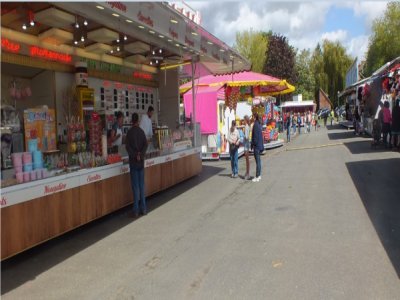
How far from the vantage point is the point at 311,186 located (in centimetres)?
990

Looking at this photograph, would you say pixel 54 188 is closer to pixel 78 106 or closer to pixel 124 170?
pixel 124 170

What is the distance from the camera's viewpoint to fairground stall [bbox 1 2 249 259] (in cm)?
567

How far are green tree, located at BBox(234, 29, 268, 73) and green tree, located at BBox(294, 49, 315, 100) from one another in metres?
12.1

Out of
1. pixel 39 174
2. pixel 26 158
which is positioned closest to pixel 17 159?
pixel 26 158

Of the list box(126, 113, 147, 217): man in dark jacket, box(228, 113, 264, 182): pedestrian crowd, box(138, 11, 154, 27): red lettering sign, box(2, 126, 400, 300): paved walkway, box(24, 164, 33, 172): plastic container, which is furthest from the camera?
box(228, 113, 264, 182): pedestrian crowd

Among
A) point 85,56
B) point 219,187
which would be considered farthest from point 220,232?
point 85,56

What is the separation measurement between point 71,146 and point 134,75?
4.99 m

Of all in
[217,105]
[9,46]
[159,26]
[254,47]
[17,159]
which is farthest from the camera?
[254,47]

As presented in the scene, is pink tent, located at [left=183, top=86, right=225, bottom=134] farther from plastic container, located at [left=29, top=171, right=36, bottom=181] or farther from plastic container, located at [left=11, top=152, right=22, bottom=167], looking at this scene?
plastic container, located at [left=11, top=152, right=22, bottom=167]

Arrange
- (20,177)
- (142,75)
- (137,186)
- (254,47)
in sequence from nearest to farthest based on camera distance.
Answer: (20,177)
(137,186)
(142,75)
(254,47)

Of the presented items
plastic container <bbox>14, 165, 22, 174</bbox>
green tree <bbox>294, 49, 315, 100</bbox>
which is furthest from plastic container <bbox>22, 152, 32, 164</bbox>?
green tree <bbox>294, 49, 315, 100</bbox>

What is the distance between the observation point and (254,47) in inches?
1944

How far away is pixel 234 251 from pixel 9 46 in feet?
18.0

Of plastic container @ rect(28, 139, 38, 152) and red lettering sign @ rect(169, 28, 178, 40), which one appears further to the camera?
red lettering sign @ rect(169, 28, 178, 40)
